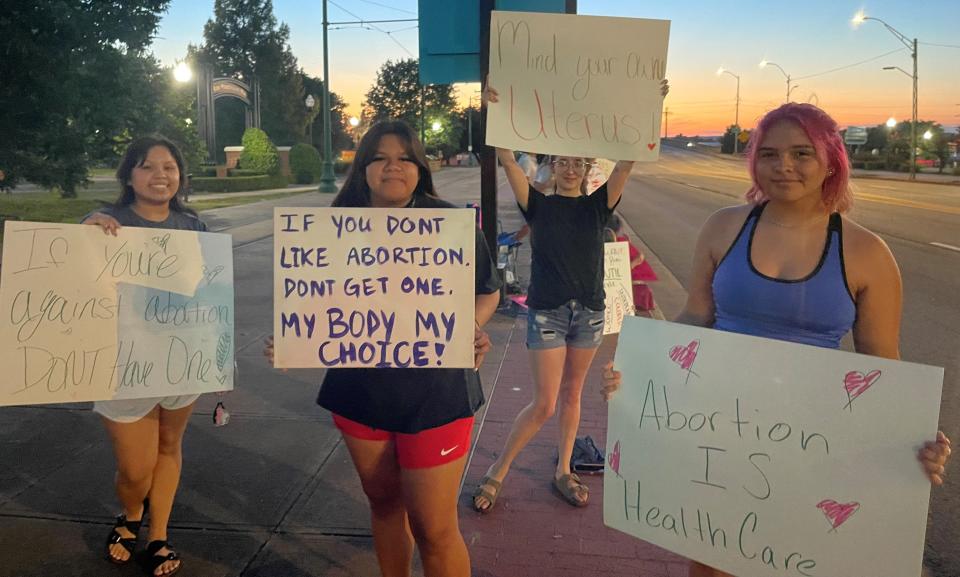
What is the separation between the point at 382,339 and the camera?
221 centimetres

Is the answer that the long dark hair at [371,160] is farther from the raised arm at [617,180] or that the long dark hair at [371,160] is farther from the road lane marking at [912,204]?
the road lane marking at [912,204]

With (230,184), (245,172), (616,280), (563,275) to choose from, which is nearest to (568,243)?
(563,275)

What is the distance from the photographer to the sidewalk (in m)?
2.95

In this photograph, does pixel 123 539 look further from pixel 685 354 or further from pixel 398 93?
pixel 398 93

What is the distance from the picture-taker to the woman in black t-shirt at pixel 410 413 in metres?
2.20

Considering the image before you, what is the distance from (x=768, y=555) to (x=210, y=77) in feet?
139

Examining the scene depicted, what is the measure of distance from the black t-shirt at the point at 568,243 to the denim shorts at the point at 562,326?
3 cm

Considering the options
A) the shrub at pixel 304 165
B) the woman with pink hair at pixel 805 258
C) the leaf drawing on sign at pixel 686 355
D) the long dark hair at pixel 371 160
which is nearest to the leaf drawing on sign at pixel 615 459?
the woman with pink hair at pixel 805 258

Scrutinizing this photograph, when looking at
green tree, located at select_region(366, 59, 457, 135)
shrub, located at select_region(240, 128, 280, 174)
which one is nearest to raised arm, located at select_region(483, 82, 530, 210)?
shrub, located at select_region(240, 128, 280, 174)

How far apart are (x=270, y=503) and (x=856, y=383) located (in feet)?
9.11

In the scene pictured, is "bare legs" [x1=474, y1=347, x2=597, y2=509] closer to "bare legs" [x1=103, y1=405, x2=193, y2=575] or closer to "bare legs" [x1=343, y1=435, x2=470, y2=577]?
"bare legs" [x1=343, y1=435, x2=470, y2=577]

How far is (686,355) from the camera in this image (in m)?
1.91

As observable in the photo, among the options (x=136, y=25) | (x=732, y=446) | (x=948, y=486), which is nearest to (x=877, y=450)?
(x=732, y=446)

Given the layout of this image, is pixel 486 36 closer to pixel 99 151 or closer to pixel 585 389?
pixel 585 389
